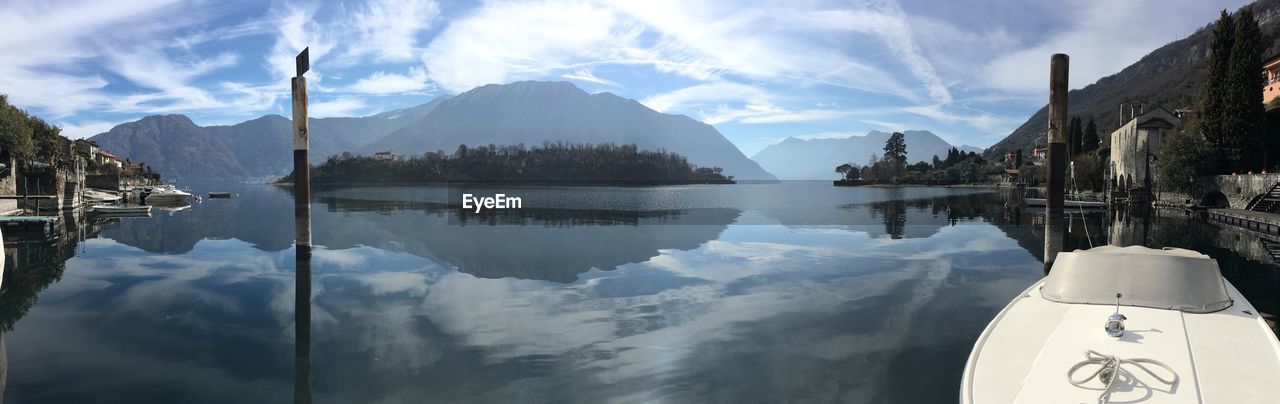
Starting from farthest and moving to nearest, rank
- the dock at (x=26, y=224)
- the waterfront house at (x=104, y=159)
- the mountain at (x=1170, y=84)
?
the mountain at (x=1170, y=84), the waterfront house at (x=104, y=159), the dock at (x=26, y=224)

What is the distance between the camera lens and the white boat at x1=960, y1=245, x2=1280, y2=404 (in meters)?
5.53

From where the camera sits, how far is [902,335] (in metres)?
10.7

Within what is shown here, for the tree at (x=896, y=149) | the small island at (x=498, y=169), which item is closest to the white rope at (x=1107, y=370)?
the small island at (x=498, y=169)

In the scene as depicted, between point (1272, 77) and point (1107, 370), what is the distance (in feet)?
240

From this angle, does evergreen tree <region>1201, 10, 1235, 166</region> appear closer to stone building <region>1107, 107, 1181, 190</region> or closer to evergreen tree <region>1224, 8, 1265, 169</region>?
evergreen tree <region>1224, 8, 1265, 169</region>

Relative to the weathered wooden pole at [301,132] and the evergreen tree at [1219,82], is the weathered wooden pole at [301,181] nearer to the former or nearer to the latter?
the weathered wooden pole at [301,132]

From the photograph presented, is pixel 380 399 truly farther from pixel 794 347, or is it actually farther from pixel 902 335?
pixel 902 335

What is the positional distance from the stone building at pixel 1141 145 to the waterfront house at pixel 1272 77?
256 inches

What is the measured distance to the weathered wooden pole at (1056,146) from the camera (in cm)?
1443

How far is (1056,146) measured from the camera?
47.6 feet

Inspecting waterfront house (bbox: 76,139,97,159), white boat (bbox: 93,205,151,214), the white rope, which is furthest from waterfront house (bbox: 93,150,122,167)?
the white rope

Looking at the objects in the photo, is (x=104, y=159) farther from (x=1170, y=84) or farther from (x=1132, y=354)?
(x=1170, y=84)

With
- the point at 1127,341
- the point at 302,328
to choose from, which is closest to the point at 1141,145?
the point at 1127,341

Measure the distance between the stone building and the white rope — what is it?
64696 mm
